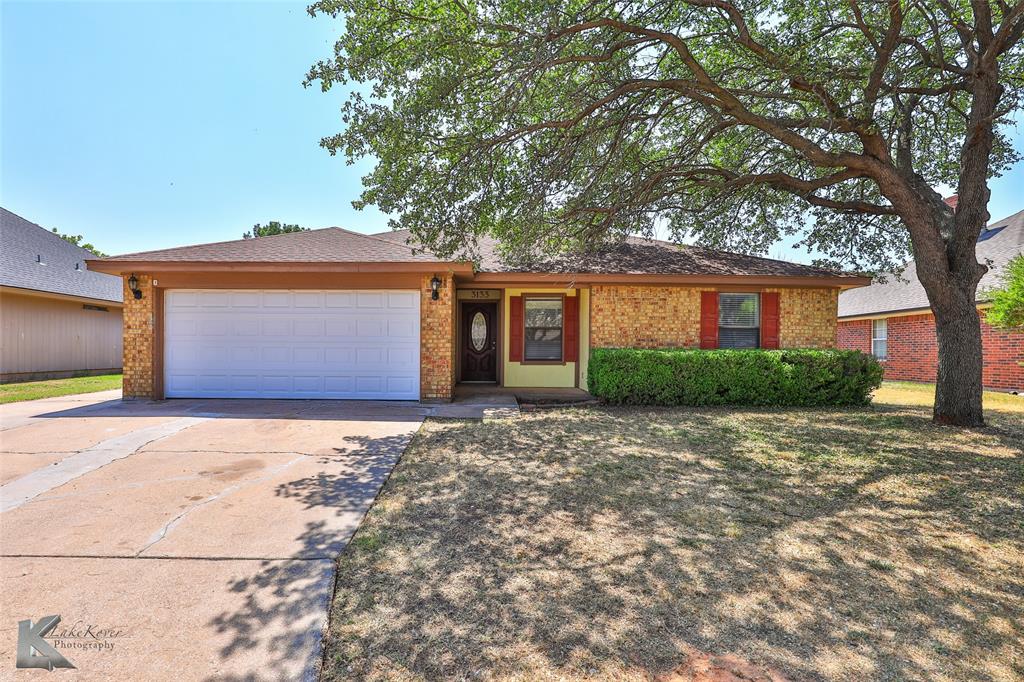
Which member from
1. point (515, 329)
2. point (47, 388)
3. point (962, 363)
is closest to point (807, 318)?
point (962, 363)

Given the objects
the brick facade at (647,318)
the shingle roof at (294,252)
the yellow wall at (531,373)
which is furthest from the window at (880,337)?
the shingle roof at (294,252)

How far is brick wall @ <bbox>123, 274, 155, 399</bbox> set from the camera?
8.64 metres

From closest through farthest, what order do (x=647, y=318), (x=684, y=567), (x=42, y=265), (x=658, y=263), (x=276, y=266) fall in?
(x=684, y=567)
(x=276, y=266)
(x=647, y=318)
(x=658, y=263)
(x=42, y=265)

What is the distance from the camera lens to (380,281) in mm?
8594

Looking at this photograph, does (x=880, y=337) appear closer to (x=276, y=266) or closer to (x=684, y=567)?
(x=684, y=567)

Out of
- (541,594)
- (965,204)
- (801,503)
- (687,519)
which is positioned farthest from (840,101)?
(541,594)

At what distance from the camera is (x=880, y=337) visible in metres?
15.3

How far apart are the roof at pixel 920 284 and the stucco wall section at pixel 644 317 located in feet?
19.1

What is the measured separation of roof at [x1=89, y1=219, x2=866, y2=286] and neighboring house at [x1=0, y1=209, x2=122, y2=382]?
6150 millimetres

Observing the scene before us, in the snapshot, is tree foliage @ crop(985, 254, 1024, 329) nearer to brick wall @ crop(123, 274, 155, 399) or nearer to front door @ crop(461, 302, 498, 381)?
front door @ crop(461, 302, 498, 381)

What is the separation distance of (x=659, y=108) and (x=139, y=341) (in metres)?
10.2

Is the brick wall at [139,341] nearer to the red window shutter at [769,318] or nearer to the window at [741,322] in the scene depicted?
the window at [741,322]

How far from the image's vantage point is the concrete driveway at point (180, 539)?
2.00 metres

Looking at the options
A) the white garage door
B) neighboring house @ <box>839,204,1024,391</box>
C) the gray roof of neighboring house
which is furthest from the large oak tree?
the gray roof of neighboring house
